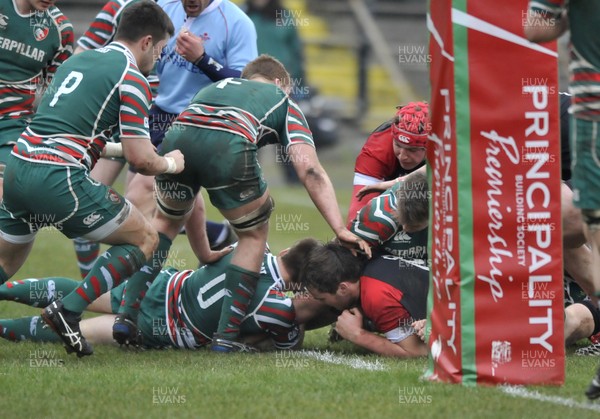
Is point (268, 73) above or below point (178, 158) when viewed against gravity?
above

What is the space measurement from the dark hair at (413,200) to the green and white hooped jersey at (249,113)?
0.68 m

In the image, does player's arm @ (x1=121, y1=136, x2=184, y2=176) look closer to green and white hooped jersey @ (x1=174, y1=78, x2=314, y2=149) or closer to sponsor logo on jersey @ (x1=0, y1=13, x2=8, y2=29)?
green and white hooped jersey @ (x1=174, y1=78, x2=314, y2=149)

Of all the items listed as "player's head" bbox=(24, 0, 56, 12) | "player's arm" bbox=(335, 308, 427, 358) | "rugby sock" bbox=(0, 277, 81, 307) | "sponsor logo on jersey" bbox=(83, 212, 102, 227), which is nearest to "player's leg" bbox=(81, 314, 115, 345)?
"rugby sock" bbox=(0, 277, 81, 307)

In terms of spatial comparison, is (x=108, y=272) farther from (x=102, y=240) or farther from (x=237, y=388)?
(x=237, y=388)

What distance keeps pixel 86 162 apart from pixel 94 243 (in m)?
2.43

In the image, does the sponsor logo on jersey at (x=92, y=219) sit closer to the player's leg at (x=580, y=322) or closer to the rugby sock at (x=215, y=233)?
the player's leg at (x=580, y=322)

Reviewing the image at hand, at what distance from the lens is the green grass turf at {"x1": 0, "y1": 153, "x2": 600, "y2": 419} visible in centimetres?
460

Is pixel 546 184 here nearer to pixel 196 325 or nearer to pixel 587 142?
pixel 587 142

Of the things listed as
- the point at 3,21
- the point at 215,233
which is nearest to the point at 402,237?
the point at 215,233

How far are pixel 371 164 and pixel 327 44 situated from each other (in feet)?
64.5

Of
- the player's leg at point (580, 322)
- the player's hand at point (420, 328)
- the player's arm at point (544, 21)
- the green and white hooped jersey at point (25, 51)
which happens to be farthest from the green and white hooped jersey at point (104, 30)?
the player's arm at point (544, 21)

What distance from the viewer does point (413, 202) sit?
6.22 metres

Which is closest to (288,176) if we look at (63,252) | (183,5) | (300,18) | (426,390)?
(300,18)

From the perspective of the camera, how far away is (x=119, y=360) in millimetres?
6160
